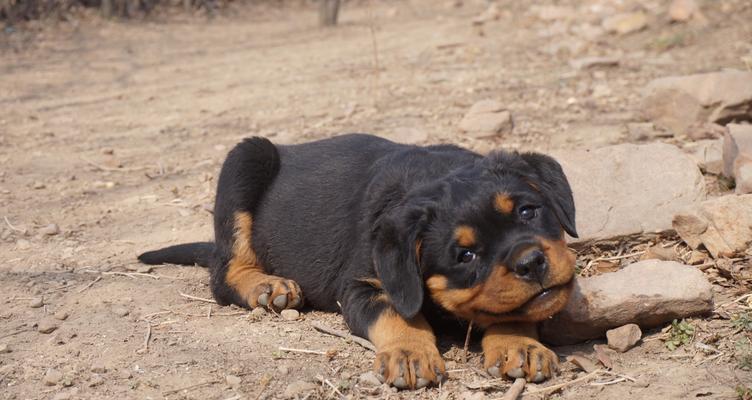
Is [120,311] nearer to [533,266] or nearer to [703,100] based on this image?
[533,266]

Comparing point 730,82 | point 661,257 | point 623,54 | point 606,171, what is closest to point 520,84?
point 623,54

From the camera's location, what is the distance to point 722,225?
4.50 meters

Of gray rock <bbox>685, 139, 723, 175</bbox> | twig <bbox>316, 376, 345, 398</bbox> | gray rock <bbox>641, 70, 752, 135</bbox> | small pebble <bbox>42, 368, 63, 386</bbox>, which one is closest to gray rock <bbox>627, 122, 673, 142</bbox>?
gray rock <bbox>641, 70, 752, 135</bbox>

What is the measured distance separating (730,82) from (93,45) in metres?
9.03

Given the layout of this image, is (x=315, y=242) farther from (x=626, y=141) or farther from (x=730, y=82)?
(x=730, y=82)

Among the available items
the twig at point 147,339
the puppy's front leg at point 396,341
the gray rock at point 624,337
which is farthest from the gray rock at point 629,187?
the twig at point 147,339

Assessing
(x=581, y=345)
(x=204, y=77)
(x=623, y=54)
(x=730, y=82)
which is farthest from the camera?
(x=204, y=77)

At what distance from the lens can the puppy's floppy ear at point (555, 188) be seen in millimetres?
3893

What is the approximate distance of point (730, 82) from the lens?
21.7 ft

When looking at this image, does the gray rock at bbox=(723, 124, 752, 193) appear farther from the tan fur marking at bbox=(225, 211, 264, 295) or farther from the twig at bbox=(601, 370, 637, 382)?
the tan fur marking at bbox=(225, 211, 264, 295)

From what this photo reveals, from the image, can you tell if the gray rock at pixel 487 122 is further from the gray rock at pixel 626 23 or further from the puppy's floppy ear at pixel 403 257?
the gray rock at pixel 626 23

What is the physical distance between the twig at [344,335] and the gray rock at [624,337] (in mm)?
1012

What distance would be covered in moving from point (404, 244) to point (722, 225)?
1771 mm

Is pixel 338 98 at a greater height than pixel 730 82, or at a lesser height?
lesser
